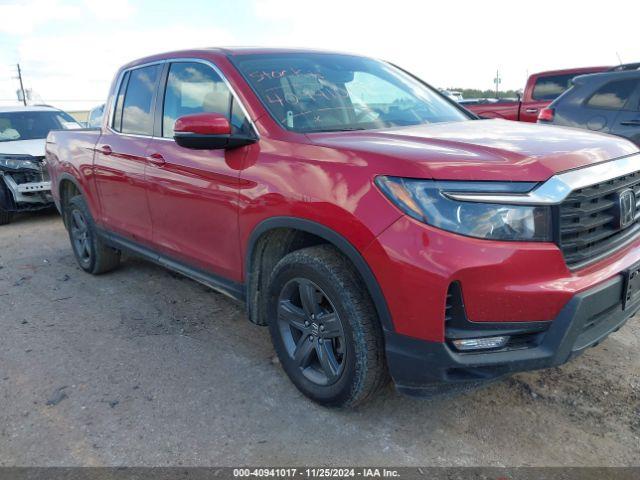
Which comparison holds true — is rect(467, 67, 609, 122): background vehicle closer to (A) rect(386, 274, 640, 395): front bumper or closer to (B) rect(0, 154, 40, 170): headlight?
(B) rect(0, 154, 40, 170): headlight

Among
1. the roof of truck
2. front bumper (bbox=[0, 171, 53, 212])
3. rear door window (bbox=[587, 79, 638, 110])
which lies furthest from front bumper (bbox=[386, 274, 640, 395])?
the roof of truck

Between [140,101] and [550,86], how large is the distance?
8344mm

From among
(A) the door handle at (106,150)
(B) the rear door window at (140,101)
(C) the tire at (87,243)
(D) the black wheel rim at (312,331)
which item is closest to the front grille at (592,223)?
(D) the black wheel rim at (312,331)

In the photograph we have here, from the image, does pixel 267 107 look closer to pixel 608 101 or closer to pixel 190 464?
pixel 190 464

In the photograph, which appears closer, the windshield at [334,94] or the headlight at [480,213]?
the headlight at [480,213]

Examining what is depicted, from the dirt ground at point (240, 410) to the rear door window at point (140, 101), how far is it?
4.83ft

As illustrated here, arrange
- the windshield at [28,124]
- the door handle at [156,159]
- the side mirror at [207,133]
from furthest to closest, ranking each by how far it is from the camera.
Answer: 1. the windshield at [28,124]
2. the door handle at [156,159]
3. the side mirror at [207,133]

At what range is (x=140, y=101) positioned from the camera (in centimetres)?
430

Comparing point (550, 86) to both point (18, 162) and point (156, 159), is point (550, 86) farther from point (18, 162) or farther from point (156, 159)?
point (18, 162)

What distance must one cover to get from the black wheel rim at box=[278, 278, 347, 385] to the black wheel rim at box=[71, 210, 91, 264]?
2971 millimetres

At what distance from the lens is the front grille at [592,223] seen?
234 centimetres

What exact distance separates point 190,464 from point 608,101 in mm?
5926

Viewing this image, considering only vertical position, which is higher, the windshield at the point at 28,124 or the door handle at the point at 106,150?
the windshield at the point at 28,124

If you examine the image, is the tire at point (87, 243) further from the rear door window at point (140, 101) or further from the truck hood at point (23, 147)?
the truck hood at point (23, 147)
